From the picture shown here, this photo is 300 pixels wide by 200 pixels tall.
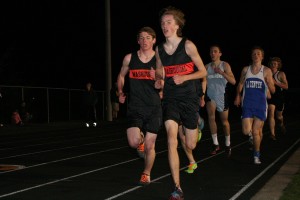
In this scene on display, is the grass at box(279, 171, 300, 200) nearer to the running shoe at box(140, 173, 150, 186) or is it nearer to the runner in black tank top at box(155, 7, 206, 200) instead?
the runner in black tank top at box(155, 7, 206, 200)

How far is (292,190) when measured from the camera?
743 cm

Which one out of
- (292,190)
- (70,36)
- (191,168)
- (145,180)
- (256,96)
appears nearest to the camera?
(292,190)

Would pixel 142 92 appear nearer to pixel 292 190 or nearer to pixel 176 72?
pixel 176 72

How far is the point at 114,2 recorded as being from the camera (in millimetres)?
52844

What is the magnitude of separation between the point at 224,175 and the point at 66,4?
3937 centimetres

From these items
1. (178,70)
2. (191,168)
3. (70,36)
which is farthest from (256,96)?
(70,36)

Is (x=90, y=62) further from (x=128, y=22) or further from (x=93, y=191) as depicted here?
(x=93, y=191)

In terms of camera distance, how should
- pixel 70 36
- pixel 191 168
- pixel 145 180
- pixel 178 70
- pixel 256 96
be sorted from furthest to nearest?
pixel 70 36, pixel 256 96, pixel 191 168, pixel 145 180, pixel 178 70

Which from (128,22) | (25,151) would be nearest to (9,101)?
(25,151)

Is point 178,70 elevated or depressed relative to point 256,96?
elevated

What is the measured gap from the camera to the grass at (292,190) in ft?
22.8

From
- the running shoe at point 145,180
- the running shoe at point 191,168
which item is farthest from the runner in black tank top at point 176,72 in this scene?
the running shoe at point 191,168

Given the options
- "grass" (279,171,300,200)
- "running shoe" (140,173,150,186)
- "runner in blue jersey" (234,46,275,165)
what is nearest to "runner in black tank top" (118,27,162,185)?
"running shoe" (140,173,150,186)

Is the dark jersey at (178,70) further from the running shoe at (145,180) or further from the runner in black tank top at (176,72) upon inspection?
the running shoe at (145,180)
